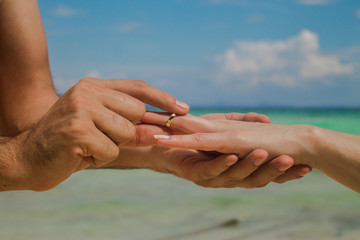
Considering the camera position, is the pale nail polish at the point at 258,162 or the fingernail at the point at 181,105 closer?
the pale nail polish at the point at 258,162

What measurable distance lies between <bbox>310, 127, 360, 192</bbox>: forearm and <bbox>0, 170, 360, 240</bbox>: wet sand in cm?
149

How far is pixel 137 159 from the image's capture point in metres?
2.43

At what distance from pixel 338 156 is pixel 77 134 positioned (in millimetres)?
1351

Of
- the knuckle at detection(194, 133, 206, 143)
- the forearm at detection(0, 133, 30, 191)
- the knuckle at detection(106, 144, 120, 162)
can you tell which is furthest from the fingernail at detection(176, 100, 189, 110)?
the forearm at detection(0, 133, 30, 191)

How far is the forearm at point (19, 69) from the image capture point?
7.20 ft

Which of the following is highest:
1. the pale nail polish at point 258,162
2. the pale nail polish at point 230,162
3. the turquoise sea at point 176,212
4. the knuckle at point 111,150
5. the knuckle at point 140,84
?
the knuckle at point 140,84

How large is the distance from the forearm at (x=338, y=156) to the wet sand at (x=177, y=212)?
149 centimetres

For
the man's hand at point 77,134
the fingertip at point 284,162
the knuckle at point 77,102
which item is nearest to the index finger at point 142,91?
the man's hand at point 77,134

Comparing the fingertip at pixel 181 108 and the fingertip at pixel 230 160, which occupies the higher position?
the fingertip at pixel 181 108

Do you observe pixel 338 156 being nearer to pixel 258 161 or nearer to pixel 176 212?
pixel 258 161

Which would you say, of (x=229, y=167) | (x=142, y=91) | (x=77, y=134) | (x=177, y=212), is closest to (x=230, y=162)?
(x=229, y=167)

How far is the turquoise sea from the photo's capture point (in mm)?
3344

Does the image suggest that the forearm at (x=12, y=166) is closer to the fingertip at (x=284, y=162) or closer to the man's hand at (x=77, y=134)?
the man's hand at (x=77, y=134)

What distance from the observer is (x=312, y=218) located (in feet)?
12.2
